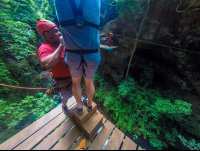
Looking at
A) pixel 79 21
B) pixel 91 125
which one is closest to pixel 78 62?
pixel 79 21

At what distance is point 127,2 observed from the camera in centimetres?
320

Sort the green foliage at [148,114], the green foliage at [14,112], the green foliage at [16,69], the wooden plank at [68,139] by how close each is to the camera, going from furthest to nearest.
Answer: the green foliage at [148,114] < the green foliage at [16,69] < the green foliage at [14,112] < the wooden plank at [68,139]

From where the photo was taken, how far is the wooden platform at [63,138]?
113 cm

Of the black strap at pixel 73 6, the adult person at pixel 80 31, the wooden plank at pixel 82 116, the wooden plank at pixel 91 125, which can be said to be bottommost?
the wooden plank at pixel 91 125

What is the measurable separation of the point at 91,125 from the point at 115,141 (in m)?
0.49

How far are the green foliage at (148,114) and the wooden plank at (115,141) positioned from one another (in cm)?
257

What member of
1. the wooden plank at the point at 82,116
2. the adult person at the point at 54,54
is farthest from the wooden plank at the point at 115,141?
the adult person at the point at 54,54

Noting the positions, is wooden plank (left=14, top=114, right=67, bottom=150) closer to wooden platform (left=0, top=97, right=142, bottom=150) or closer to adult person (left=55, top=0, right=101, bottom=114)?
wooden platform (left=0, top=97, right=142, bottom=150)

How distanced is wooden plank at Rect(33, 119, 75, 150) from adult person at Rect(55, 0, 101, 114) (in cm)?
98

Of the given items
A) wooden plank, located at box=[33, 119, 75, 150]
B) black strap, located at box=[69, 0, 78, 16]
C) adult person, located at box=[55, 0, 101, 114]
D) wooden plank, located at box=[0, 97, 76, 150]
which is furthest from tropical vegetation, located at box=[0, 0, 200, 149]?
black strap, located at box=[69, 0, 78, 16]

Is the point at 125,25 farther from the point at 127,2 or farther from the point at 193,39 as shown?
the point at 193,39

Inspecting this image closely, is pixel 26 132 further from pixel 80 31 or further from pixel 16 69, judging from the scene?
pixel 16 69

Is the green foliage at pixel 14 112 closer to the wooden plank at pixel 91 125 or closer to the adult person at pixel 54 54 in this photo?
the adult person at pixel 54 54

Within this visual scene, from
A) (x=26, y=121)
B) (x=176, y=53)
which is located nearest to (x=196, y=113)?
(x=176, y=53)
